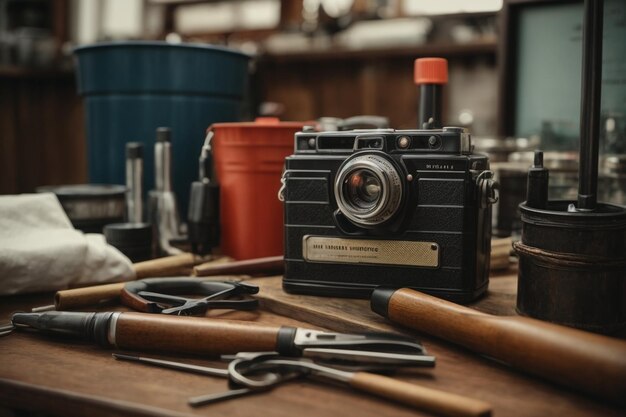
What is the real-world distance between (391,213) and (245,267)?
0.90 ft

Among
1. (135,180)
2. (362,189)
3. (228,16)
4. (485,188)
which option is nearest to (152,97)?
(135,180)

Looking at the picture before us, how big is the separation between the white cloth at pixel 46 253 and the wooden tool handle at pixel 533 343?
0.43 metres

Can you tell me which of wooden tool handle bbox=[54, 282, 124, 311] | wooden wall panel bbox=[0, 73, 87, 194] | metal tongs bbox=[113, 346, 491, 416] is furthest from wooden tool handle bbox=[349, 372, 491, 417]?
wooden wall panel bbox=[0, 73, 87, 194]

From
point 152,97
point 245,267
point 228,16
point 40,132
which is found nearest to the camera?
point 245,267

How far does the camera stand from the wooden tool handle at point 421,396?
509 mm

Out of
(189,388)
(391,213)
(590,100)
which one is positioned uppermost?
(590,100)

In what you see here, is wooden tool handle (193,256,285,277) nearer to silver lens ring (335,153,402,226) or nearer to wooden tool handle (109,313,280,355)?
silver lens ring (335,153,402,226)

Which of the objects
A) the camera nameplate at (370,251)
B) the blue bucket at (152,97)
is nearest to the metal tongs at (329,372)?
the camera nameplate at (370,251)

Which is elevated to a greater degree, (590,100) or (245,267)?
(590,100)

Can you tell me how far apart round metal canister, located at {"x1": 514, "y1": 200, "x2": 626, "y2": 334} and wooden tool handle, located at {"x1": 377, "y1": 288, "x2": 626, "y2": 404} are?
8 centimetres

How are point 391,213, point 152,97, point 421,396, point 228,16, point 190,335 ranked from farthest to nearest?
point 228,16
point 152,97
point 391,213
point 190,335
point 421,396

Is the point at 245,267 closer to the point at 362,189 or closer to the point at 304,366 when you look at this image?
the point at 362,189

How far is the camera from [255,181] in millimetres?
1094

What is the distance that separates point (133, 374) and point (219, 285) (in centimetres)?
24
